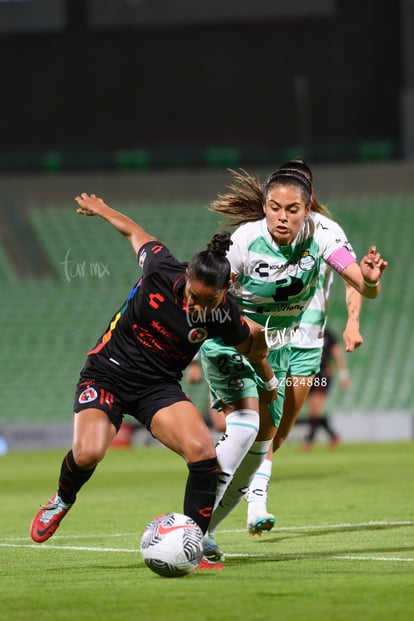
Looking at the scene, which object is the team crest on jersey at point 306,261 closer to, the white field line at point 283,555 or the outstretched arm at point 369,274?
the outstretched arm at point 369,274

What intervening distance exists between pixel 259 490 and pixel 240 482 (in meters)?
0.51

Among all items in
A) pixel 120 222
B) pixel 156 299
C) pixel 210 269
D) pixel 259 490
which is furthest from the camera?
pixel 259 490

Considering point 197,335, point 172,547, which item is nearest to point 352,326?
point 197,335

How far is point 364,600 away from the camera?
16.1 feet

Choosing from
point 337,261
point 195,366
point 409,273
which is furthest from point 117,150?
point 337,261

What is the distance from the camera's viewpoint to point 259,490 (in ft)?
24.0

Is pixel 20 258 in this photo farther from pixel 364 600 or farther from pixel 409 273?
pixel 364 600

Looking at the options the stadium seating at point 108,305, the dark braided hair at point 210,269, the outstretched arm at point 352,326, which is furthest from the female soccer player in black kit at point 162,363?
the stadium seating at point 108,305

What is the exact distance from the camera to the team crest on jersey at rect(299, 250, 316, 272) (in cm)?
678

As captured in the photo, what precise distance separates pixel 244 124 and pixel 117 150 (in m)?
3.02

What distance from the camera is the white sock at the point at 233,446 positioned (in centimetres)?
642

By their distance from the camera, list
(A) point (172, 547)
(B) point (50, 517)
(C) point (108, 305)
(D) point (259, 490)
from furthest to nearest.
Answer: (C) point (108, 305)
(D) point (259, 490)
(B) point (50, 517)
(A) point (172, 547)

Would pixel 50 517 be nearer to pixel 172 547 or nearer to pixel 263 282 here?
pixel 172 547

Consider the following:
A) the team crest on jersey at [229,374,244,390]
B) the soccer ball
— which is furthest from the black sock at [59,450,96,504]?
the team crest on jersey at [229,374,244,390]
